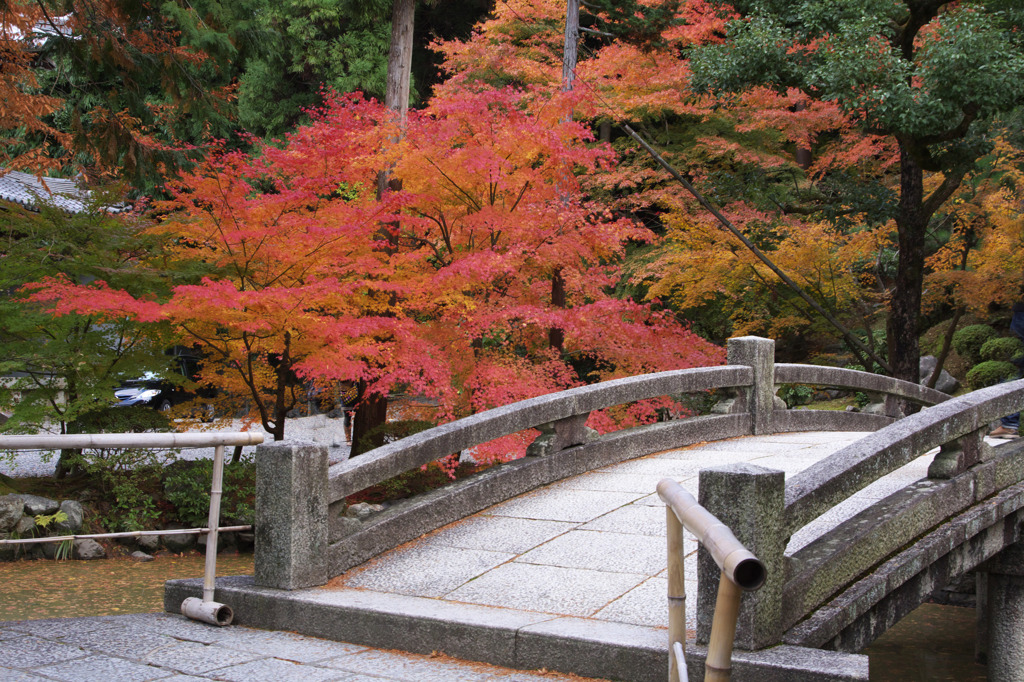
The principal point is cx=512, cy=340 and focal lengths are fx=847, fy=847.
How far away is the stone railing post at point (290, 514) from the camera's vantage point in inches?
178

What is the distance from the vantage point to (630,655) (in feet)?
11.4

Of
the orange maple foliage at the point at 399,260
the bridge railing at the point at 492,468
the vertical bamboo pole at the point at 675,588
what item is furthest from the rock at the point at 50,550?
the vertical bamboo pole at the point at 675,588

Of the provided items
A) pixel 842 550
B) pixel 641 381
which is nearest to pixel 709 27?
pixel 641 381

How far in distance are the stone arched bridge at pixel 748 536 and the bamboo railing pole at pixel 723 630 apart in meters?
1.42

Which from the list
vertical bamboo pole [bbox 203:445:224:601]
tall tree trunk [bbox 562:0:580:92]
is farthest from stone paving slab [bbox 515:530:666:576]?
tall tree trunk [bbox 562:0:580:92]

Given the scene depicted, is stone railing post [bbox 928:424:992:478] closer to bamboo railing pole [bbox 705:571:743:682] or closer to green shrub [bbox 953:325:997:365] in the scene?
bamboo railing pole [bbox 705:571:743:682]

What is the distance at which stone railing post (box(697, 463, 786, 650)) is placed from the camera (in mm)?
3436

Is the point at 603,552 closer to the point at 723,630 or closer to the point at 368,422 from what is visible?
the point at 723,630

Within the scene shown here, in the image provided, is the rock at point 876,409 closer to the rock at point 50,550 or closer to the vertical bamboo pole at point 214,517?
the vertical bamboo pole at point 214,517

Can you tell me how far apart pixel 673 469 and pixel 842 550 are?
2914 millimetres

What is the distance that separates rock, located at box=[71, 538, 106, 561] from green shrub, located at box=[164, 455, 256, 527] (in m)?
0.85

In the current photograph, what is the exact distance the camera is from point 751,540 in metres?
3.51

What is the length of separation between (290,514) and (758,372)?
5.75m

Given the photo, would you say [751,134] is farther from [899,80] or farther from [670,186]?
[899,80]
